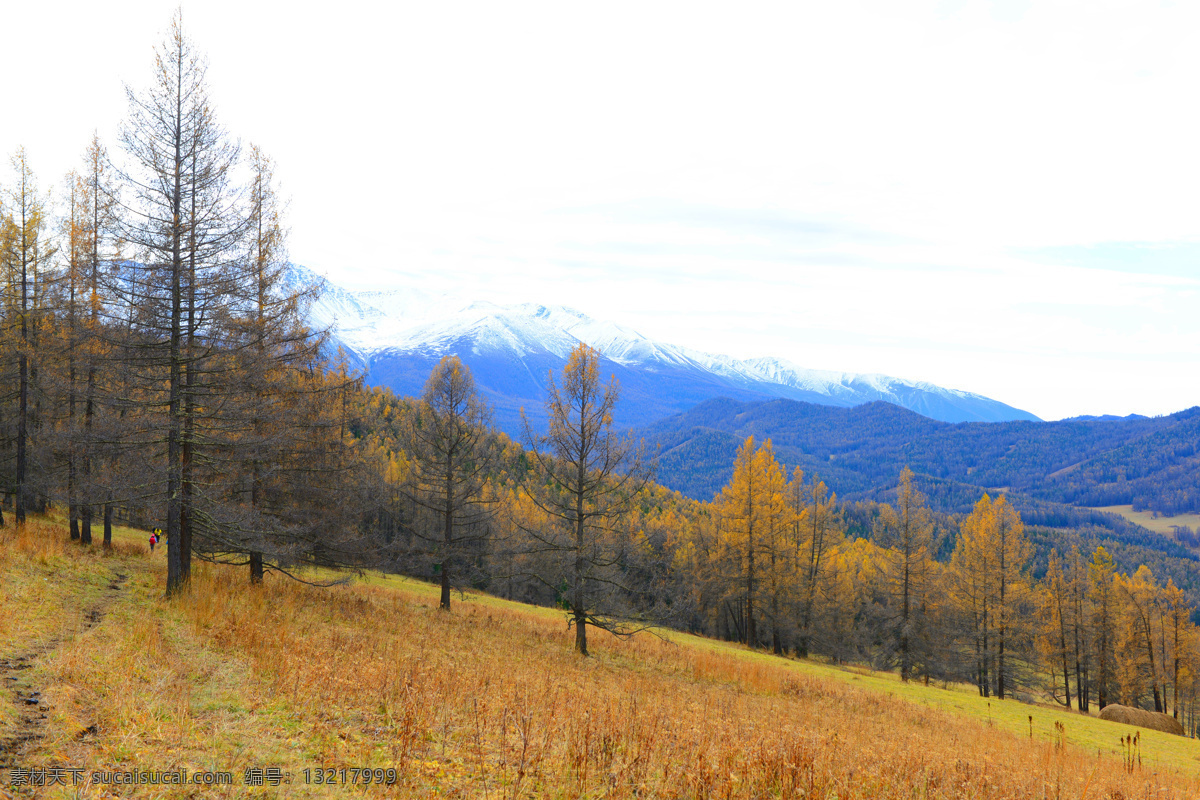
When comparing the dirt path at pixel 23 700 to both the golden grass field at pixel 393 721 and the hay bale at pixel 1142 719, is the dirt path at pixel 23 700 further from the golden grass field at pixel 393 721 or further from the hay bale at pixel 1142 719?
the hay bale at pixel 1142 719

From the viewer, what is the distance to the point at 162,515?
1552 centimetres

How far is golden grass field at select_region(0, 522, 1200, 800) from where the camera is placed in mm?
5555

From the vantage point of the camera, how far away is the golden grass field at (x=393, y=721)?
5.55 metres

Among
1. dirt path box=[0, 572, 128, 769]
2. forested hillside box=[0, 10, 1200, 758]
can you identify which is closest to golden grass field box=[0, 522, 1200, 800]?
dirt path box=[0, 572, 128, 769]

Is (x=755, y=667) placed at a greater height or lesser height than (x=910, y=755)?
lesser

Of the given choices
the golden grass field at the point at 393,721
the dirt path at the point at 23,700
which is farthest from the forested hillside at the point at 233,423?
the dirt path at the point at 23,700

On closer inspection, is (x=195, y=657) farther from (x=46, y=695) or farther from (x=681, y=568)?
(x=681, y=568)

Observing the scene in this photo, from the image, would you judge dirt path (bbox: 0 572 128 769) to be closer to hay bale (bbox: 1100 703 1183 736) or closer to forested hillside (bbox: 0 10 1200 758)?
forested hillside (bbox: 0 10 1200 758)

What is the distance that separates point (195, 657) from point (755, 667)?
17.4 meters

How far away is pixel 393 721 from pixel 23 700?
3.90 meters

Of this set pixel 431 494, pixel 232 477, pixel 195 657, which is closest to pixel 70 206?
pixel 232 477

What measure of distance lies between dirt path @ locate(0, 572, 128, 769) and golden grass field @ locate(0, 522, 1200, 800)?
0.14 feet

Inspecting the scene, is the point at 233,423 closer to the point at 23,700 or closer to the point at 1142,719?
the point at 23,700

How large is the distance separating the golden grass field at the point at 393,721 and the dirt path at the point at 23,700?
0.14 ft
